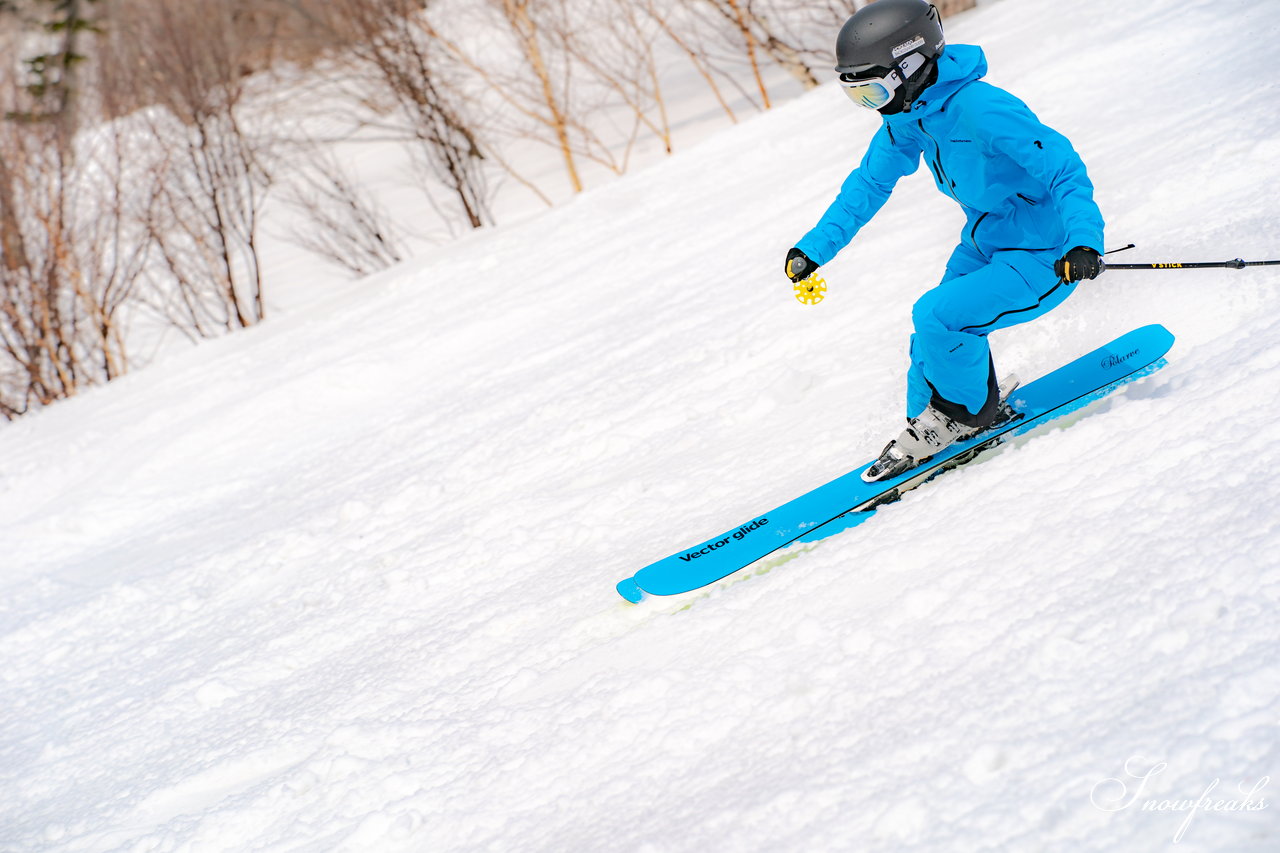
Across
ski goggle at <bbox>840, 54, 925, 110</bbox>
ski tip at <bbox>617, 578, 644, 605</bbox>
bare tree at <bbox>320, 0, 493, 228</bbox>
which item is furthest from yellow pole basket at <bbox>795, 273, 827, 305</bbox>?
bare tree at <bbox>320, 0, 493, 228</bbox>

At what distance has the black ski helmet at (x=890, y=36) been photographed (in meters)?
2.59

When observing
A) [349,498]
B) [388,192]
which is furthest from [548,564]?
[388,192]

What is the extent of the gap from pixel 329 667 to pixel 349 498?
152cm

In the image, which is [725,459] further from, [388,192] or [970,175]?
[388,192]

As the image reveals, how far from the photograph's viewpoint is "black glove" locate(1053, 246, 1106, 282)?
2406mm

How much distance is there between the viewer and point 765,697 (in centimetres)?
A: 228

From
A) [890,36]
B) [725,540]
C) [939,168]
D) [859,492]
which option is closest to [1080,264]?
[939,168]

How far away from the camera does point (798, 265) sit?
121 inches

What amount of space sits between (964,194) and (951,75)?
0.36 m

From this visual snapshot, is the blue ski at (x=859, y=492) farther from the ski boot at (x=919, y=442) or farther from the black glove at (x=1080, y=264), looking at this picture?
the black glove at (x=1080, y=264)

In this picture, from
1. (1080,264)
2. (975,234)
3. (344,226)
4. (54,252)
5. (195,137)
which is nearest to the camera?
(1080,264)

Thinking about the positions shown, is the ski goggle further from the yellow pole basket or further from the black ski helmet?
the yellow pole basket

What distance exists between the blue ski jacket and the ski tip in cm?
160

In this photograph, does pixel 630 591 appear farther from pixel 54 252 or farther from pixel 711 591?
pixel 54 252
